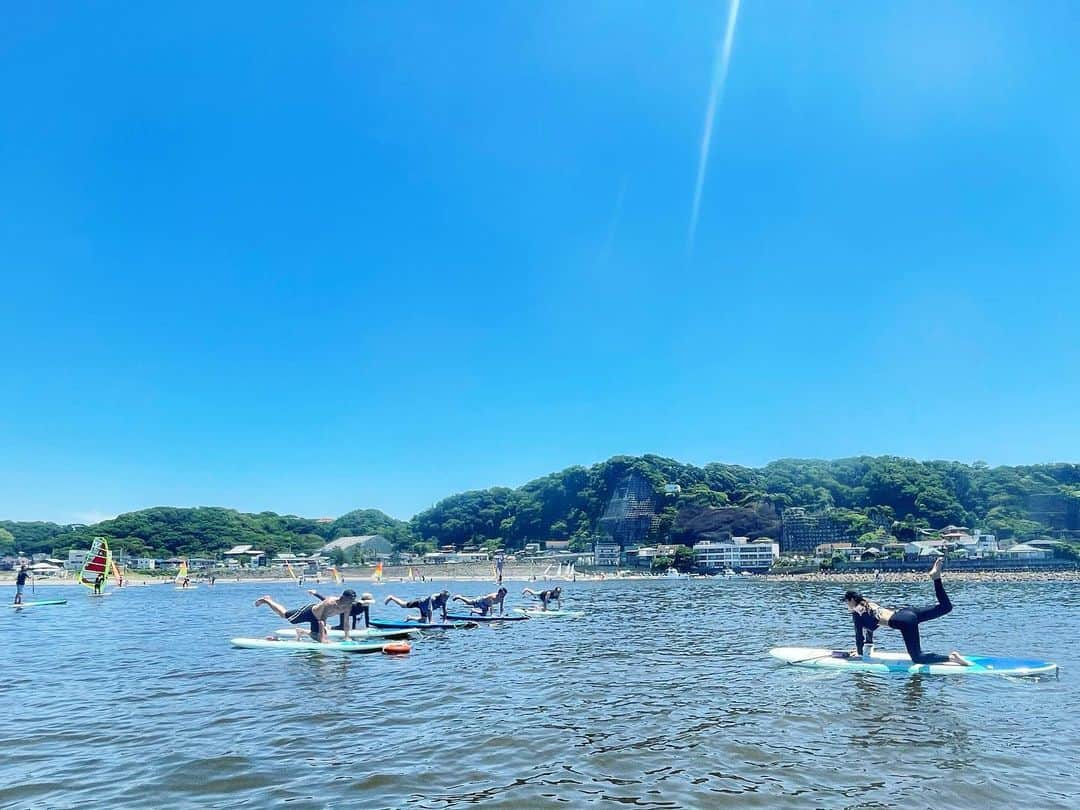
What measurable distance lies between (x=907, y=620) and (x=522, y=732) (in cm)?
1048

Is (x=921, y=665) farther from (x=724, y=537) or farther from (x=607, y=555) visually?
(x=724, y=537)

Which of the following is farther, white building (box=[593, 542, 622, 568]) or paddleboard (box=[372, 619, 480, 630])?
white building (box=[593, 542, 622, 568])

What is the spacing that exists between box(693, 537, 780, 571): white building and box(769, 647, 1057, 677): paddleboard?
435 feet

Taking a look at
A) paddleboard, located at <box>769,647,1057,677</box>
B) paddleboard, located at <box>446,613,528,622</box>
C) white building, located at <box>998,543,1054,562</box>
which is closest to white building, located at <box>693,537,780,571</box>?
white building, located at <box>998,543,1054,562</box>

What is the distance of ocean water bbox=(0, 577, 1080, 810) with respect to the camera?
28.1 feet

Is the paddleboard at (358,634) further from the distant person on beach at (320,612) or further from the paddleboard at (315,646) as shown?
the paddleboard at (315,646)

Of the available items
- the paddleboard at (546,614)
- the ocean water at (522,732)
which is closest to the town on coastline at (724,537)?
the paddleboard at (546,614)

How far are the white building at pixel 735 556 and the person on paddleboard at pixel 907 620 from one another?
133 metres

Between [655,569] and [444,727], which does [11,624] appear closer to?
[444,727]

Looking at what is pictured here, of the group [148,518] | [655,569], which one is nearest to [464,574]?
[655,569]

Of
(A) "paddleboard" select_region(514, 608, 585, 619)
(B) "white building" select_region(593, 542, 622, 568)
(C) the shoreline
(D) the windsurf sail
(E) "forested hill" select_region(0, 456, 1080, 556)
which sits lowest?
(C) the shoreline

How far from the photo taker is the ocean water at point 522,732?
28.1 feet

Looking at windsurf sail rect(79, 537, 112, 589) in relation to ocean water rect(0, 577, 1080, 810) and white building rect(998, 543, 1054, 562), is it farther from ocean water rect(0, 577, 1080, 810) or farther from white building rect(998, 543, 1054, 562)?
white building rect(998, 543, 1054, 562)

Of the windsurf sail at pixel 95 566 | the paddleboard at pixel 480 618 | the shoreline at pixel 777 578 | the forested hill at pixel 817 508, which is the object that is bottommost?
the shoreline at pixel 777 578
